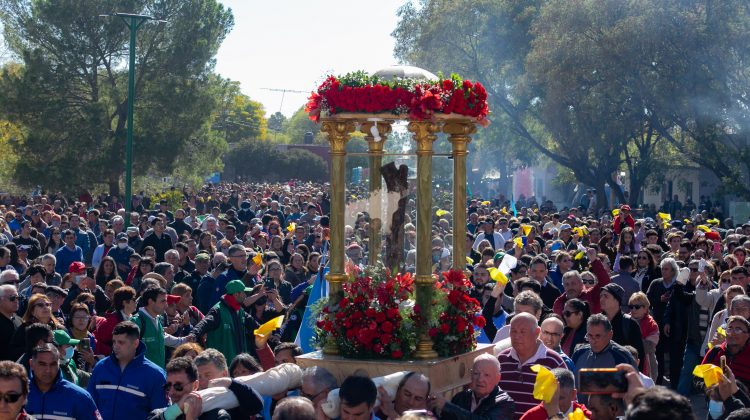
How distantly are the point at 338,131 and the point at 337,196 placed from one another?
1.65 feet

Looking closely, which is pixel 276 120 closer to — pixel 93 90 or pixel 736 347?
pixel 93 90

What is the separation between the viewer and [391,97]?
821cm

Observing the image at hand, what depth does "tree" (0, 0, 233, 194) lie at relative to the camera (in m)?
37.5

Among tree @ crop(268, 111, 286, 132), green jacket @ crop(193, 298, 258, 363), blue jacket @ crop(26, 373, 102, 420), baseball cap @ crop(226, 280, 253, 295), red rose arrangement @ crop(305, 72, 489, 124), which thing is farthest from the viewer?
tree @ crop(268, 111, 286, 132)

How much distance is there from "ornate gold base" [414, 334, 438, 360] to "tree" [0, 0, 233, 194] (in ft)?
101

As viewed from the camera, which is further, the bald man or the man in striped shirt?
the bald man

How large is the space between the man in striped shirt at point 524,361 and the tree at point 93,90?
3122 centimetres

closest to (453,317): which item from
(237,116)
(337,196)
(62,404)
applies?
(337,196)

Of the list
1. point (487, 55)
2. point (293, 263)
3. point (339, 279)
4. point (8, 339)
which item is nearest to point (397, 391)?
point (339, 279)

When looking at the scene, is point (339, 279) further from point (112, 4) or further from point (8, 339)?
point (112, 4)

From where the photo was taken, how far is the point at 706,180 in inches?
2061

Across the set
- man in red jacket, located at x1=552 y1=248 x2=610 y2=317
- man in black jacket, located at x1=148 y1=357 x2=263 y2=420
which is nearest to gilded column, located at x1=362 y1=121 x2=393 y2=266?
man in black jacket, located at x1=148 y1=357 x2=263 y2=420

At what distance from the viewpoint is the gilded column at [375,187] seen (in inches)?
345

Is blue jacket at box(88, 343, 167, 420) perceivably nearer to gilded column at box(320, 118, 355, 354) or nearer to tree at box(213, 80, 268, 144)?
gilded column at box(320, 118, 355, 354)
